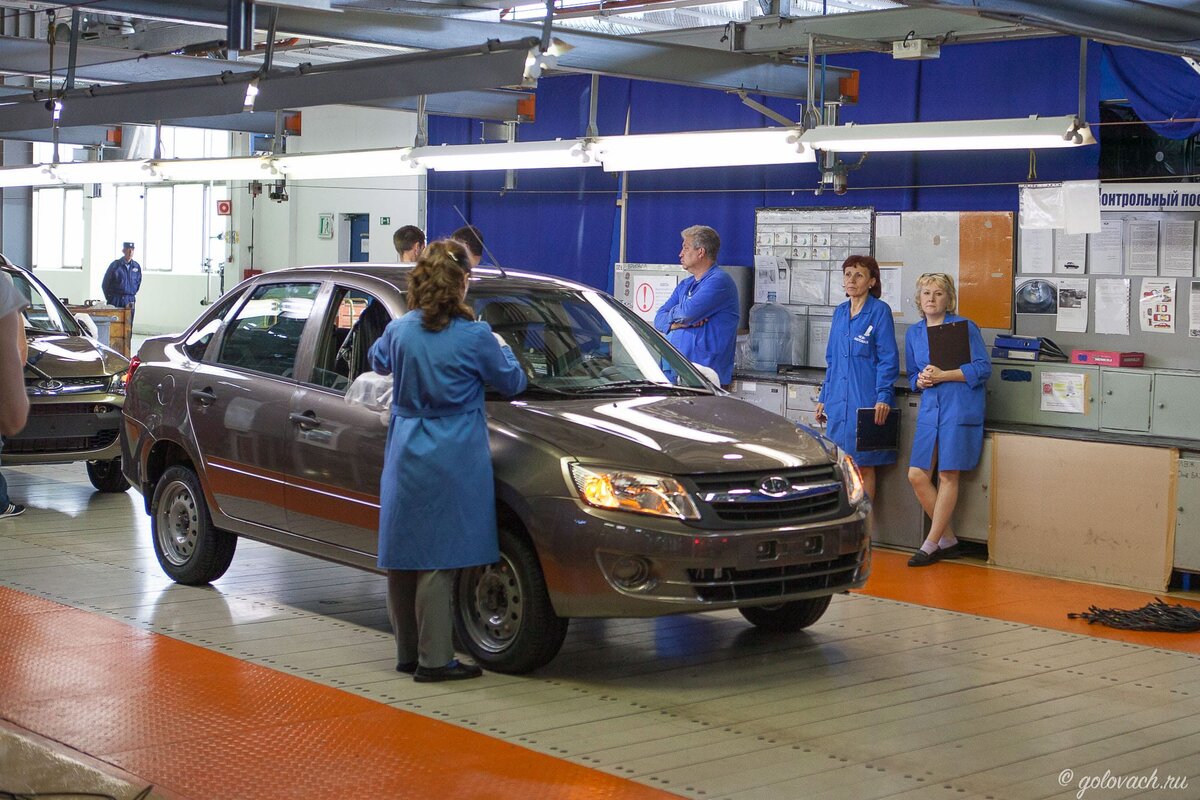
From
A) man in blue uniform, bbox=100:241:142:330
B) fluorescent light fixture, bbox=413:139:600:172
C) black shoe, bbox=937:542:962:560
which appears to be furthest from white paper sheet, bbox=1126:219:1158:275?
man in blue uniform, bbox=100:241:142:330

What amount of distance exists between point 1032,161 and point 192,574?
19.2 feet

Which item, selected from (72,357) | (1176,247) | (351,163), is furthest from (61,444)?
(1176,247)

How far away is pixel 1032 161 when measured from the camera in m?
9.70

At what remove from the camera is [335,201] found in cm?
2003

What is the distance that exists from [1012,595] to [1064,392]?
1499mm

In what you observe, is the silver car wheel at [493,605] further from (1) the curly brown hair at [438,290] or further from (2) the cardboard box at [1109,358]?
(2) the cardboard box at [1109,358]

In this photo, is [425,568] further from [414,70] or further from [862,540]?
[414,70]

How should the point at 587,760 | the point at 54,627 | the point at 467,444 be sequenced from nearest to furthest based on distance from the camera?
1. the point at 587,760
2. the point at 467,444
3. the point at 54,627

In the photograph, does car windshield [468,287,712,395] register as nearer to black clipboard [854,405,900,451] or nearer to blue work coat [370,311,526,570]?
blue work coat [370,311,526,570]

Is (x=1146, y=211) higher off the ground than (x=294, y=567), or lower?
higher

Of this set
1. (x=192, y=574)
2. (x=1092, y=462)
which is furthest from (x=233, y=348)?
(x=1092, y=462)

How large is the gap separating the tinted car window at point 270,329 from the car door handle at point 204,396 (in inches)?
6.9

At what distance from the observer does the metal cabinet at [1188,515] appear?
26.2 ft

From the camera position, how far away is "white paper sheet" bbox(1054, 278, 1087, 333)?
9.36 meters
